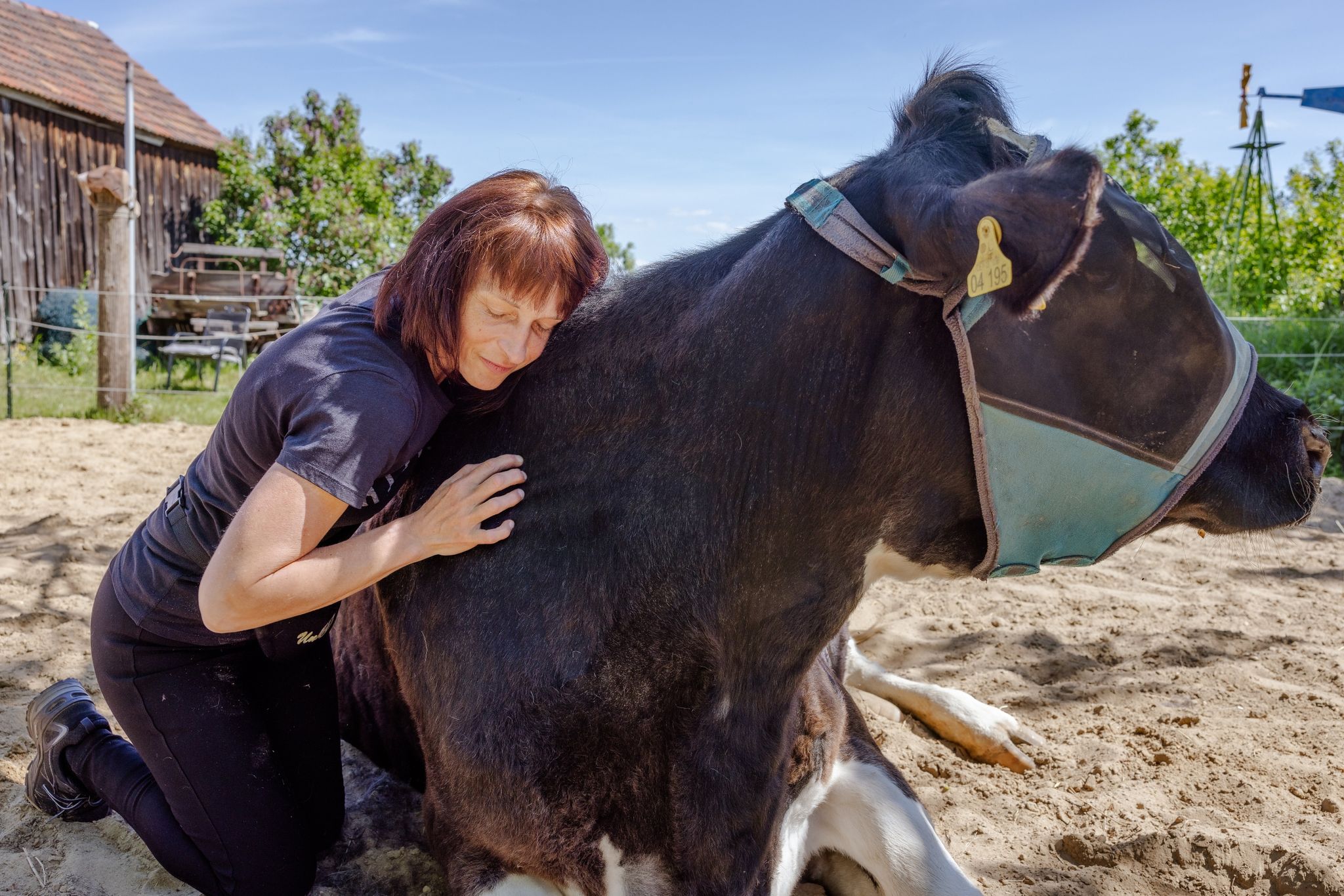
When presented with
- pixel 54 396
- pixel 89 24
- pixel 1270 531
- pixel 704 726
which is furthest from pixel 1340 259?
pixel 89 24

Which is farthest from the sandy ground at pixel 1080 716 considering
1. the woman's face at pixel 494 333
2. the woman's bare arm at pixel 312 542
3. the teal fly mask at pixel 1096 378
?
the woman's face at pixel 494 333

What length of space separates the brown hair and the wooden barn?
1417 centimetres

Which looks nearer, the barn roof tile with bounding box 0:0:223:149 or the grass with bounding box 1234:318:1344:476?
the grass with bounding box 1234:318:1344:476

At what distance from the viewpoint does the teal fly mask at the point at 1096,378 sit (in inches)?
64.2

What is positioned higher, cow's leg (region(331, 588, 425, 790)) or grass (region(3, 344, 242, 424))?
cow's leg (region(331, 588, 425, 790))

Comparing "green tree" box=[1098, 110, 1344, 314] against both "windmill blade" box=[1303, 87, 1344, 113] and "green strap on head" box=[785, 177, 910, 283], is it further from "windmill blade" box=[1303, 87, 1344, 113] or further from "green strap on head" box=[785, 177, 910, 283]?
"green strap on head" box=[785, 177, 910, 283]

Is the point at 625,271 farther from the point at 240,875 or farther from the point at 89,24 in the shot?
the point at 89,24

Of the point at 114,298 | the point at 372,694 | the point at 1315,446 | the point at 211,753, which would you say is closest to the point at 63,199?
the point at 114,298

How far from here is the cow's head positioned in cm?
161

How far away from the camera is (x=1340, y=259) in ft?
37.6

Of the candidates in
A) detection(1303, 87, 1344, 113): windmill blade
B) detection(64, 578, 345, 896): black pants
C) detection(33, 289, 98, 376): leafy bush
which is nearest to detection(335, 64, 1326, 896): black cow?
detection(64, 578, 345, 896): black pants

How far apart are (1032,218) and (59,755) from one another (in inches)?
102

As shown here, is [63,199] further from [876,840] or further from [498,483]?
[876,840]

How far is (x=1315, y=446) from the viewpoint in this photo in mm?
1835
